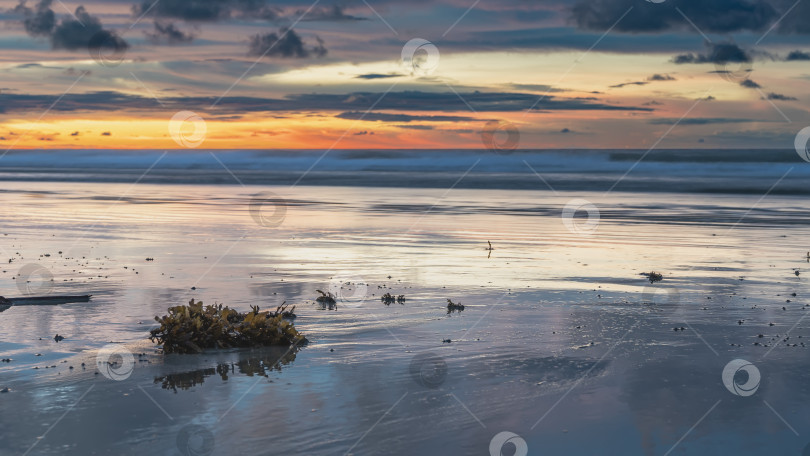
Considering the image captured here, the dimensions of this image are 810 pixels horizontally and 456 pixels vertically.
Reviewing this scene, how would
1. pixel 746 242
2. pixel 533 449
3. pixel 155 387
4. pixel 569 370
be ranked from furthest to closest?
1. pixel 746 242
2. pixel 569 370
3. pixel 155 387
4. pixel 533 449

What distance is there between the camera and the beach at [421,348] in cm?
691

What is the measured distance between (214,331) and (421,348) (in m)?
2.37

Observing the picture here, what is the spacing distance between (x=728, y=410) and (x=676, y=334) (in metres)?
3.20

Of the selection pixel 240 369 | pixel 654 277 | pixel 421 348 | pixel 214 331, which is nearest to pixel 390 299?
pixel 421 348

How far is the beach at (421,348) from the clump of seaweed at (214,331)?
204 mm

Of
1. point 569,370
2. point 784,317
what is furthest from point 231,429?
point 784,317

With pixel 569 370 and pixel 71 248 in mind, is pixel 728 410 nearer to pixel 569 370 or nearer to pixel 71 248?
pixel 569 370

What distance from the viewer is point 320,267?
55.5 feet

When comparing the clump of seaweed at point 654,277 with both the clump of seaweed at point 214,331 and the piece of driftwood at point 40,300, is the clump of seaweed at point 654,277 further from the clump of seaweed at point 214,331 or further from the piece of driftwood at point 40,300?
the piece of driftwood at point 40,300

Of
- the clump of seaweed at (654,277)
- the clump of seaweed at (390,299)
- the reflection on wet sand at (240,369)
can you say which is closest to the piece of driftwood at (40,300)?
the reflection on wet sand at (240,369)

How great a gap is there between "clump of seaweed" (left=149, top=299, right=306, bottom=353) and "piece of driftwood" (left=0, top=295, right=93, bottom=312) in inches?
121

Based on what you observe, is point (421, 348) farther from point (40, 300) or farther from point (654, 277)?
point (654, 277)

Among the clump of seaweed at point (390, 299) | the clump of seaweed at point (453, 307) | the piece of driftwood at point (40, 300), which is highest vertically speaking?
the piece of driftwood at point (40, 300)

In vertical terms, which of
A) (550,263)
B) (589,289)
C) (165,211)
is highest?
(165,211)
